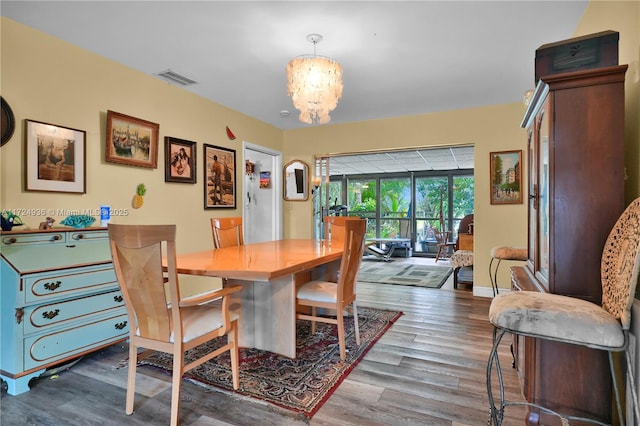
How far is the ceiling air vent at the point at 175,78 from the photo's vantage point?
3.31m

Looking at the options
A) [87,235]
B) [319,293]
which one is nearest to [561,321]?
[319,293]

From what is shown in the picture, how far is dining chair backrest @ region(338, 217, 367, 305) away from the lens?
7.63ft

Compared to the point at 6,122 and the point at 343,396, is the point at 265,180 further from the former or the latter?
the point at 343,396

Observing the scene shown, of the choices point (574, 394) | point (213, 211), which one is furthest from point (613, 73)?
point (213, 211)

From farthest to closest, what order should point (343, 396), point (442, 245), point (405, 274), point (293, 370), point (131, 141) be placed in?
point (442, 245)
point (405, 274)
point (131, 141)
point (293, 370)
point (343, 396)

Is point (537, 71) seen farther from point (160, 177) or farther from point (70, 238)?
point (160, 177)

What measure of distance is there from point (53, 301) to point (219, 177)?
241 cm

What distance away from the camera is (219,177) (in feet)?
14.0

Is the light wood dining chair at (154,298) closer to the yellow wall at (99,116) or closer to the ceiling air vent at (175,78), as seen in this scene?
the yellow wall at (99,116)

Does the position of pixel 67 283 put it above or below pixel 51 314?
above

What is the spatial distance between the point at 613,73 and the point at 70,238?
3.22m

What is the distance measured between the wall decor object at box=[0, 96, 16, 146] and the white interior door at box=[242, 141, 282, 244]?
3.22 m

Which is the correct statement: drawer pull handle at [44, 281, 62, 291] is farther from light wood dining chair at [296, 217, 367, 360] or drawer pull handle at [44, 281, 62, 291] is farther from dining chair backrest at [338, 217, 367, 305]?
dining chair backrest at [338, 217, 367, 305]

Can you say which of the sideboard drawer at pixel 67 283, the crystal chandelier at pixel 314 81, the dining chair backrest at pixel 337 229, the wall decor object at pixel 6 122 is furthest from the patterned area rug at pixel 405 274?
the wall decor object at pixel 6 122
